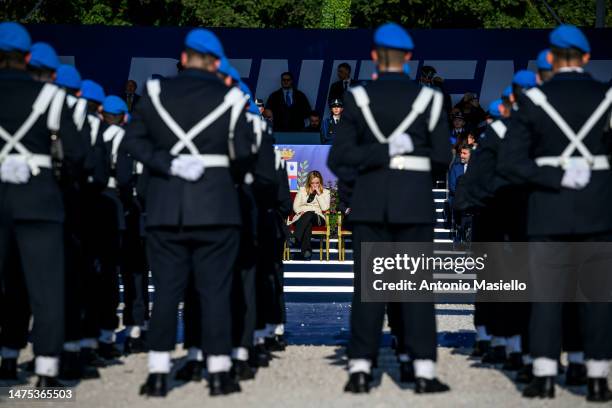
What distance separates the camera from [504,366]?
36.1 feet

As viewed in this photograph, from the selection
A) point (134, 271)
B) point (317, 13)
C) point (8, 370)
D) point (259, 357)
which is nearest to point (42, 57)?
point (8, 370)

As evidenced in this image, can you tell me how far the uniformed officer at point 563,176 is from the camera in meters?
9.29

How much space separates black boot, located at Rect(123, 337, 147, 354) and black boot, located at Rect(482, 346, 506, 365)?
286cm

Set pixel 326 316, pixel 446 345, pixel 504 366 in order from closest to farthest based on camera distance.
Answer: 1. pixel 504 366
2. pixel 446 345
3. pixel 326 316

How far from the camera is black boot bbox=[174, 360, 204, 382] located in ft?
33.4

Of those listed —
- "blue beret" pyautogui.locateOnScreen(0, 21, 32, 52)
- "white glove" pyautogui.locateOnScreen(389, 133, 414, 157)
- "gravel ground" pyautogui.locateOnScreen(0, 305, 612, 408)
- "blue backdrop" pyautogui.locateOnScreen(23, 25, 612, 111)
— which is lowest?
"gravel ground" pyautogui.locateOnScreen(0, 305, 612, 408)

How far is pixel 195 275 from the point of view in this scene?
9.42 meters

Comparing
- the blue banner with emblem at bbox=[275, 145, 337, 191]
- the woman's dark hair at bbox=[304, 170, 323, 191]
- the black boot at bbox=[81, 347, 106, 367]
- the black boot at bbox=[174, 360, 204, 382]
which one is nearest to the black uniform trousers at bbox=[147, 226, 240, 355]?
the black boot at bbox=[174, 360, 204, 382]

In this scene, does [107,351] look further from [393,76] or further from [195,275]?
[393,76]

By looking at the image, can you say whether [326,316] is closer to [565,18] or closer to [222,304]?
[222,304]

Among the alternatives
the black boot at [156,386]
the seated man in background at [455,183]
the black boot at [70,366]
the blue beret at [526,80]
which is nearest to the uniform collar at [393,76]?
the blue beret at [526,80]

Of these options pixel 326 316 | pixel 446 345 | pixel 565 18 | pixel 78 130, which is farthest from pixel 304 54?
pixel 565 18

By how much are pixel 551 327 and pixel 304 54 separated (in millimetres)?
16510

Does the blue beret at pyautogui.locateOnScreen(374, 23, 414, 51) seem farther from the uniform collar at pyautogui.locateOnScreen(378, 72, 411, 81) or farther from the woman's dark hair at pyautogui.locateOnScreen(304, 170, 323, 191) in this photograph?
the woman's dark hair at pyautogui.locateOnScreen(304, 170, 323, 191)
